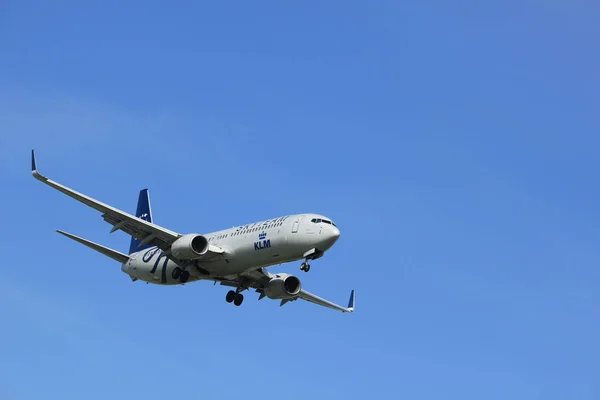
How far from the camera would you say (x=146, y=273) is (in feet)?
216

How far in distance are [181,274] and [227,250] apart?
398 centimetres

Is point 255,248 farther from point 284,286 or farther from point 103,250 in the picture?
point 103,250

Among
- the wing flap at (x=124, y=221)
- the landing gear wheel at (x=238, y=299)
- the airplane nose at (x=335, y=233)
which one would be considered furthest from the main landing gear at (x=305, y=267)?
the landing gear wheel at (x=238, y=299)

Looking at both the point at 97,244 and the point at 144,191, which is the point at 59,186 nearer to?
the point at 97,244

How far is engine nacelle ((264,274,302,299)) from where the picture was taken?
66.0m

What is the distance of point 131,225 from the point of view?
61.1m

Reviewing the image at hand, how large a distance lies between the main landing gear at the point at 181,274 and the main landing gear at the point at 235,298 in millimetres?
4670

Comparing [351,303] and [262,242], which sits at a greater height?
[351,303]

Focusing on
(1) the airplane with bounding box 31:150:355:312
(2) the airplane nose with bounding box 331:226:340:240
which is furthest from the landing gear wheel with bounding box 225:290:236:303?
(2) the airplane nose with bounding box 331:226:340:240

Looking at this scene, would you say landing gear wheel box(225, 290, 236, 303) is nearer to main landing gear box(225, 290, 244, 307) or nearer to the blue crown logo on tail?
main landing gear box(225, 290, 244, 307)

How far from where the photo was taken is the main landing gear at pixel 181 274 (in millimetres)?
62750

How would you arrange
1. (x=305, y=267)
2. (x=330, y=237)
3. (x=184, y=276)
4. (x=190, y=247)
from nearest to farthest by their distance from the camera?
(x=330, y=237), (x=305, y=267), (x=190, y=247), (x=184, y=276)

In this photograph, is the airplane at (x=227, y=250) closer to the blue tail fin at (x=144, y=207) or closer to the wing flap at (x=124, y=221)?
the wing flap at (x=124, y=221)

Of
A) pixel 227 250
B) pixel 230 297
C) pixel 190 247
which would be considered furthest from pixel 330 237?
pixel 230 297
